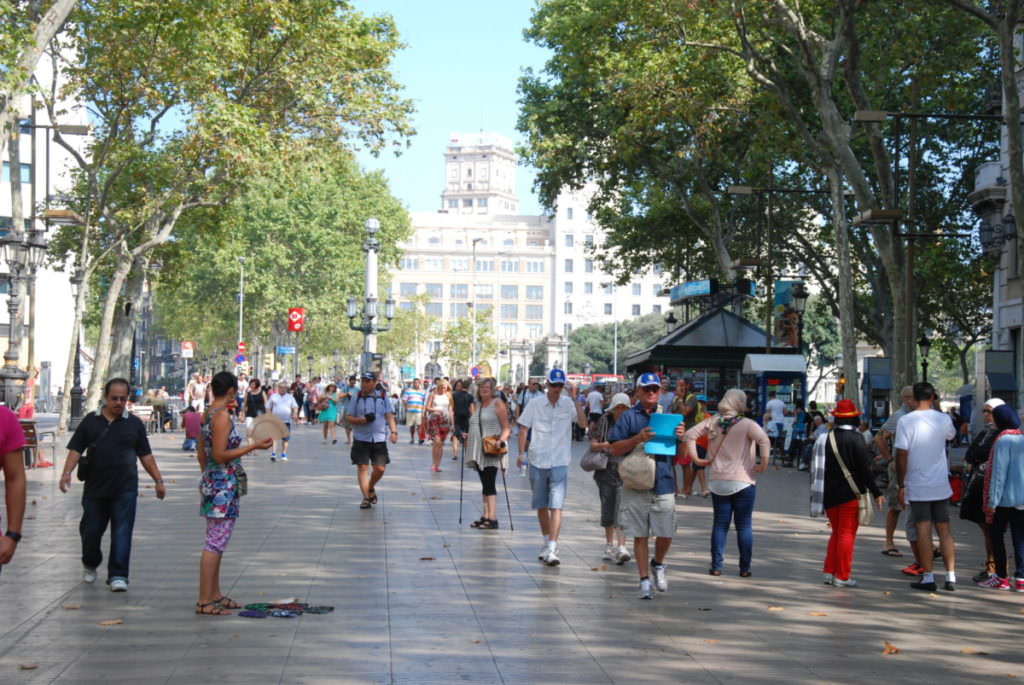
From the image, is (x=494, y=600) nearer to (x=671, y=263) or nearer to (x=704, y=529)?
(x=704, y=529)

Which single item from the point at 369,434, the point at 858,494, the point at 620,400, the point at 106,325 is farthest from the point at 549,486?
the point at 106,325

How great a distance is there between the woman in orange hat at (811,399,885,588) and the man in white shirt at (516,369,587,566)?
7.24 ft

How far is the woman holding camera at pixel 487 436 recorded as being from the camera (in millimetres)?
14453

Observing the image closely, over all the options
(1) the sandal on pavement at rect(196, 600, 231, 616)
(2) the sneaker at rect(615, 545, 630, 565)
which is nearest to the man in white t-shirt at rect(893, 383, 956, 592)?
(2) the sneaker at rect(615, 545, 630, 565)

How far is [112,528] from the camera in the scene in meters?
10.1

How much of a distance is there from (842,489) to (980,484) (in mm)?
1388

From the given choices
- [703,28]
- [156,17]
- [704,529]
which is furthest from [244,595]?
[156,17]

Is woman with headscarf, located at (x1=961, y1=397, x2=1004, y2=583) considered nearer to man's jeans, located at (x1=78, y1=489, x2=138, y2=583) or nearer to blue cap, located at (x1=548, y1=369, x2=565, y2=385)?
blue cap, located at (x1=548, y1=369, x2=565, y2=385)

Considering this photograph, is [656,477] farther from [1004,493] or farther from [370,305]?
[370,305]

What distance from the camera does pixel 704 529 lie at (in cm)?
1520

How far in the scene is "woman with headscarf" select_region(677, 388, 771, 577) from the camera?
1135 centimetres

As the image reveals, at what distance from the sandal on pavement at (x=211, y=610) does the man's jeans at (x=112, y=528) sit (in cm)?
127

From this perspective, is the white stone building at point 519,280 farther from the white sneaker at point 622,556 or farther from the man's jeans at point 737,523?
the man's jeans at point 737,523

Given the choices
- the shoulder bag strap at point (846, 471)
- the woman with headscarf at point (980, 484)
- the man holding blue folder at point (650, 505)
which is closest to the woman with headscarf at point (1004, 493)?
the woman with headscarf at point (980, 484)
